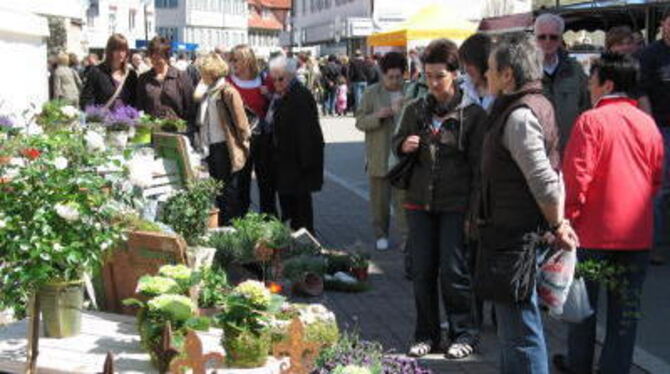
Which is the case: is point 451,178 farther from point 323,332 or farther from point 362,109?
point 362,109

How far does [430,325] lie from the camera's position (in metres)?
5.75

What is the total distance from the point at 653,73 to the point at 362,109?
7.95ft

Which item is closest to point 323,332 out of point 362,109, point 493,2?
point 362,109

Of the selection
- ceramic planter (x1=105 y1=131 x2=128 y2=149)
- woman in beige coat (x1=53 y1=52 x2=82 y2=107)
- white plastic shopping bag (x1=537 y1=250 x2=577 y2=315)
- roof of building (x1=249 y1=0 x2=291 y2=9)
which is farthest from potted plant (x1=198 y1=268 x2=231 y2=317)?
roof of building (x1=249 y1=0 x2=291 y2=9)

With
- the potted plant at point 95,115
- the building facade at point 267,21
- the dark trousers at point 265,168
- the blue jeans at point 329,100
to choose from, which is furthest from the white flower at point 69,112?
the building facade at point 267,21

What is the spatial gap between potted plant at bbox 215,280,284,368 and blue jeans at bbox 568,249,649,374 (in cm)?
172

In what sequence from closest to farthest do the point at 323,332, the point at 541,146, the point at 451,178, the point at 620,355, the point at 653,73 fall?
the point at 541,146, the point at 323,332, the point at 620,355, the point at 451,178, the point at 653,73

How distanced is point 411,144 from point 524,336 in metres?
1.53

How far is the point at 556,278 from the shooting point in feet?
14.1

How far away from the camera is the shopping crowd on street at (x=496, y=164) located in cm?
428

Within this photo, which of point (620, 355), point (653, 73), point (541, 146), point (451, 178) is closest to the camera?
point (541, 146)

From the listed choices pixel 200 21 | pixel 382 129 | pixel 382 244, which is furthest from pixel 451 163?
pixel 200 21

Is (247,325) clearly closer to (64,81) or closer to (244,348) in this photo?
(244,348)

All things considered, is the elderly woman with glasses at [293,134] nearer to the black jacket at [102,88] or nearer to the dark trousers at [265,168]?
the dark trousers at [265,168]
